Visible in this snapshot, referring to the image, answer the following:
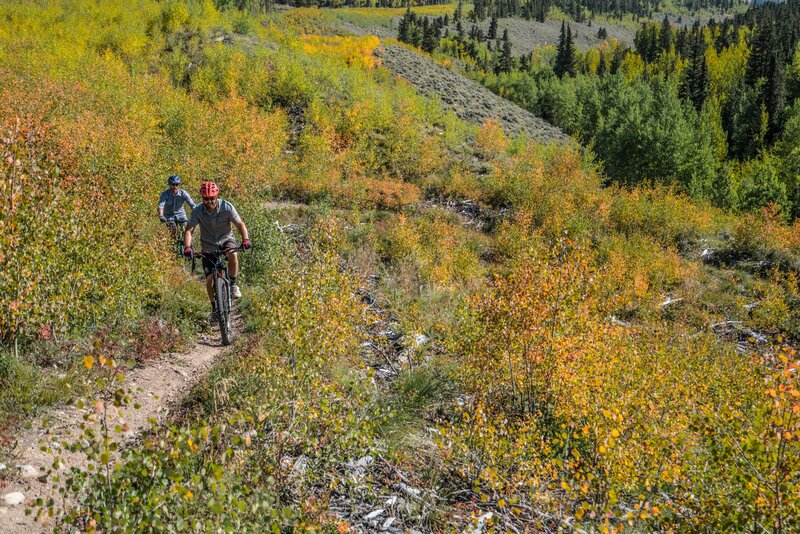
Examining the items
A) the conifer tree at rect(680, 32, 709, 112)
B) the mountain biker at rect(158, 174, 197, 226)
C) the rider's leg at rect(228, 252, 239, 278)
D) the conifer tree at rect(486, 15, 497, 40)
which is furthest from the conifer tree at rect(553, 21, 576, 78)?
the rider's leg at rect(228, 252, 239, 278)

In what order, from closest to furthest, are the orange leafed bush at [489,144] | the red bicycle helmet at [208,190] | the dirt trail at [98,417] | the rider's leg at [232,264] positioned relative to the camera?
1. the dirt trail at [98,417]
2. the red bicycle helmet at [208,190]
3. the rider's leg at [232,264]
4. the orange leafed bush at [489,144]

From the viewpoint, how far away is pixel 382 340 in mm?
9164


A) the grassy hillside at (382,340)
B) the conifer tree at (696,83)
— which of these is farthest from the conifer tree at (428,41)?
the grassy hillside at (382,340)

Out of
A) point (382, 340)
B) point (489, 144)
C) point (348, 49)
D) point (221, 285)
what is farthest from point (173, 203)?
point (348, 49)

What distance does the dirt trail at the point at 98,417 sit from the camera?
156 inches

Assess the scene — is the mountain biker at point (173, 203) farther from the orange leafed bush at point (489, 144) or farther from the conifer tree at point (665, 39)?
the conifer tree at point (665, 39)

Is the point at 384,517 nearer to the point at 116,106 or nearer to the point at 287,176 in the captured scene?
the point at 287,176

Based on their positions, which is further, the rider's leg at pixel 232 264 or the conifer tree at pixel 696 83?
the conifer tree at pixel 696 83

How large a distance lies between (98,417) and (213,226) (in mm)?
3653

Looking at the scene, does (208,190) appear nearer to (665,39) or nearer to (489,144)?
(489,144)

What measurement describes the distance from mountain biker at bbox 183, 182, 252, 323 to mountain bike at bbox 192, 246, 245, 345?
77 mm

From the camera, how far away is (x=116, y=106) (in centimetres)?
2141

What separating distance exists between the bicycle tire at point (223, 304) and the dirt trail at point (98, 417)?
0.21m

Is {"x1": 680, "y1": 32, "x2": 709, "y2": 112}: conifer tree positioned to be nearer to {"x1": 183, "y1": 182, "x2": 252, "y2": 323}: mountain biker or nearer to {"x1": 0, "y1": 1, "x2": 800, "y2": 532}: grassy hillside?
{"x1": 0, "y1": 1, "x2": 800, "y2": 532}: grassy hillside
